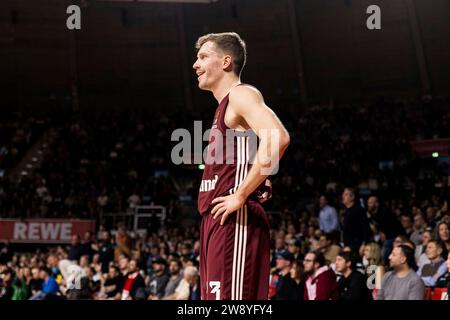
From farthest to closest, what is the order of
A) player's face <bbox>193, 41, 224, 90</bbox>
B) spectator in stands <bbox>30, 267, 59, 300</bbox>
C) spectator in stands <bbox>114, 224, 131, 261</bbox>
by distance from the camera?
spectator in stands <bbox>114, 224, 131, 261</bbox>, spectator in stands <bbox>30, 267, 59, 300</bbox>, player's face <bbox>193, 41, 224, 90</bbox>

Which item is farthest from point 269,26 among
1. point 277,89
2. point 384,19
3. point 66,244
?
point 66,244

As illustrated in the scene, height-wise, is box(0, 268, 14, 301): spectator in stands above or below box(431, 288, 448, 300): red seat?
above

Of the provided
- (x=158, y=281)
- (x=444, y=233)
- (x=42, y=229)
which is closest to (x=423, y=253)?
(x=444, y=233)

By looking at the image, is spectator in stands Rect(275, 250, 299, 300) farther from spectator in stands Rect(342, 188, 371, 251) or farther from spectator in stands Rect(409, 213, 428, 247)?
spectator in stands Rect(409, 213, 428, 247)

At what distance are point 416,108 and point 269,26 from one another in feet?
20.3

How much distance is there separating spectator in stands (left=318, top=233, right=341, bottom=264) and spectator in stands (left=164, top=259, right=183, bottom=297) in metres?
2.22

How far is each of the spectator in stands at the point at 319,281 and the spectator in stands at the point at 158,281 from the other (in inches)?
126

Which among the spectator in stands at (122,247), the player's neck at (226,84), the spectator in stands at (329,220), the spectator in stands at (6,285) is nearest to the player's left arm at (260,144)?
the player's neck at (226,84)

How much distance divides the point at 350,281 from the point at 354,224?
1471mm

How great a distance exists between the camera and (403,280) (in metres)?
7.27

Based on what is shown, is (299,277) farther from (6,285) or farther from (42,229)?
(42,229)

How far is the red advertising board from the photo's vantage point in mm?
19156

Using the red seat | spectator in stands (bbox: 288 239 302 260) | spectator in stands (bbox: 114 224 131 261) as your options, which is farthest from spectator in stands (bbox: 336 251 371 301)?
spectator in stands (bbox: 114 224 131 261)
